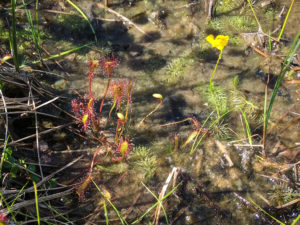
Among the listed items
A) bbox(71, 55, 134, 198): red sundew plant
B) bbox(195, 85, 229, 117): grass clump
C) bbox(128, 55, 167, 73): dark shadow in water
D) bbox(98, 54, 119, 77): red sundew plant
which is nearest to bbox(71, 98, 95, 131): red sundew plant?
bbox(71, 55, 134, 198): red sundew plant

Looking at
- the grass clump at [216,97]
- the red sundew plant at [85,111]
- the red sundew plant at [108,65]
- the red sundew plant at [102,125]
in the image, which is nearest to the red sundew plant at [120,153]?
the red sundew plant at [102,125]

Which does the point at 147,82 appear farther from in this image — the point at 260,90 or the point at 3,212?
the point at 3,212

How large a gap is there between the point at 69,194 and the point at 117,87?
92cm

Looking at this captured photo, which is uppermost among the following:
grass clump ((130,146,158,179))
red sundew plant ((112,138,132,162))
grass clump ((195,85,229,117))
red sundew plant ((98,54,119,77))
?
red sundew plant ((98,54,119,77))

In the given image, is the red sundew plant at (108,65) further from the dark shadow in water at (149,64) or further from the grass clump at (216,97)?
the grass clump at (216,97)

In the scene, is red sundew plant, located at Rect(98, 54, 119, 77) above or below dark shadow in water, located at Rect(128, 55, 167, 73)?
above

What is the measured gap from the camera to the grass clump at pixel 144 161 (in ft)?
8.26

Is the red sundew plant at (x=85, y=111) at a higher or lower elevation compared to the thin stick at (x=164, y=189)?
higher

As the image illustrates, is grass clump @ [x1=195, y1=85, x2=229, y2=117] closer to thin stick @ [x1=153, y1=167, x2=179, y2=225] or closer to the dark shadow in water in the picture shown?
the dark shadow in water

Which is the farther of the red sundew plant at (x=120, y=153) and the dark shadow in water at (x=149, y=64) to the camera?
the dark shadow in water at (x=149, y=64)

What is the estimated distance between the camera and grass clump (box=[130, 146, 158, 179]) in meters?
2.52

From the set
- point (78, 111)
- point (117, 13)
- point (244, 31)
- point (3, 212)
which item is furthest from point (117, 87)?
point (244, 31)

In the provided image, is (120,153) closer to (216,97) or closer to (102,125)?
(102,125)

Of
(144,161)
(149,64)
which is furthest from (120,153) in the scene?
(149,64)
